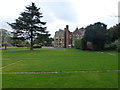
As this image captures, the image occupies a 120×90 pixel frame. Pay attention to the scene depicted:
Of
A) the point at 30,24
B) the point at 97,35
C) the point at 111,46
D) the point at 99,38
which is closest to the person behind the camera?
the point at 97,35

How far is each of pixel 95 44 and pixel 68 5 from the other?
2018cm

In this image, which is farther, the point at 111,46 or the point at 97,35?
the point at 111,46

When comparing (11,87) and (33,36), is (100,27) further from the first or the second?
(11,87)

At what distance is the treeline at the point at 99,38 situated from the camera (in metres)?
27.5

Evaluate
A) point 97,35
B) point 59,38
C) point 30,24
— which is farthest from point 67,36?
point 97,35

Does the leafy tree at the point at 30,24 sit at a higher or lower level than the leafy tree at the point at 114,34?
higher

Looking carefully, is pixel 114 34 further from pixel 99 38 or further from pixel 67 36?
pixel 67 36

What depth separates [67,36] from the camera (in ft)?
195

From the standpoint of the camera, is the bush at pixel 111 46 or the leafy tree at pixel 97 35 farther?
the bush at pixel 111 46

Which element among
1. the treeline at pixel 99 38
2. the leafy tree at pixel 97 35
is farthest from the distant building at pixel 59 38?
the leafy tree at pixel 97 35

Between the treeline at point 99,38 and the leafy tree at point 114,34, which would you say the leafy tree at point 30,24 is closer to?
the treeline at point 99,38

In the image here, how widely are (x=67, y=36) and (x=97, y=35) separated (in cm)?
3250

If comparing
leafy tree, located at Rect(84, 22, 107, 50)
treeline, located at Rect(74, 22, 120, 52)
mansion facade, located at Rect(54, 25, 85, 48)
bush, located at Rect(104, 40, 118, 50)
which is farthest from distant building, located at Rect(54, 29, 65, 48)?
bush, located at Rect(104, 40, 118, 50)

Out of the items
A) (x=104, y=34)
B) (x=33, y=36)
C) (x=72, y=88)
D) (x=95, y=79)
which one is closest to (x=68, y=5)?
(x=95, y=79)
